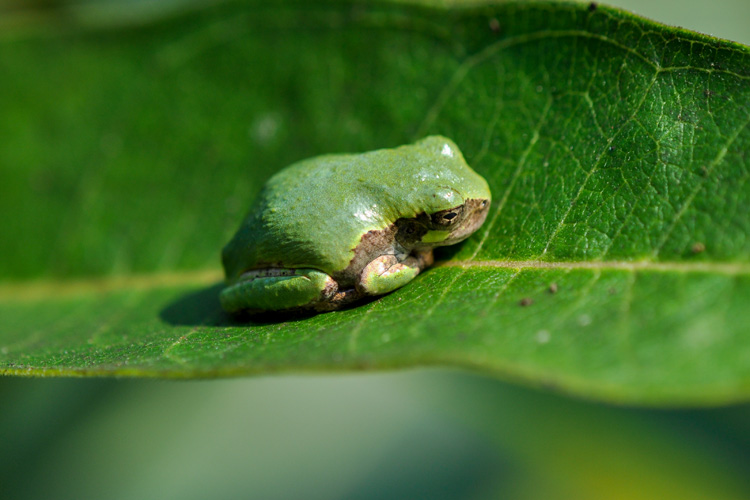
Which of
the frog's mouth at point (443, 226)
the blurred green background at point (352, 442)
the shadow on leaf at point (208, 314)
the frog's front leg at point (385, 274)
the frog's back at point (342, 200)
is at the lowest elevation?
the blurred green background at point (352, 442)

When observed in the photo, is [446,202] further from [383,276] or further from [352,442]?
[352,442]

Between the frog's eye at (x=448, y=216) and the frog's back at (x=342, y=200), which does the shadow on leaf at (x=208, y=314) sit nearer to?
the frog's back at (x=342, y=200)

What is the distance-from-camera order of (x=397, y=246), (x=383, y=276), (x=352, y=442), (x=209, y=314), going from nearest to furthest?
1. (x=383, y=276)
2. (x=397, y=246)
3. (x=209, y=314)
4. (x=352, y=442)

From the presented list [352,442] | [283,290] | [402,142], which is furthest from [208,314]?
[402,142]

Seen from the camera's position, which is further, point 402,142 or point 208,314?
point 402,142

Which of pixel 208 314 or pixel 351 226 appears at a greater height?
pixel 351 226

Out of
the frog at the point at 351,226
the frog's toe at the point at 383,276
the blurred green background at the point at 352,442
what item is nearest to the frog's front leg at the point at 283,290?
the frog at the point at 351,226
